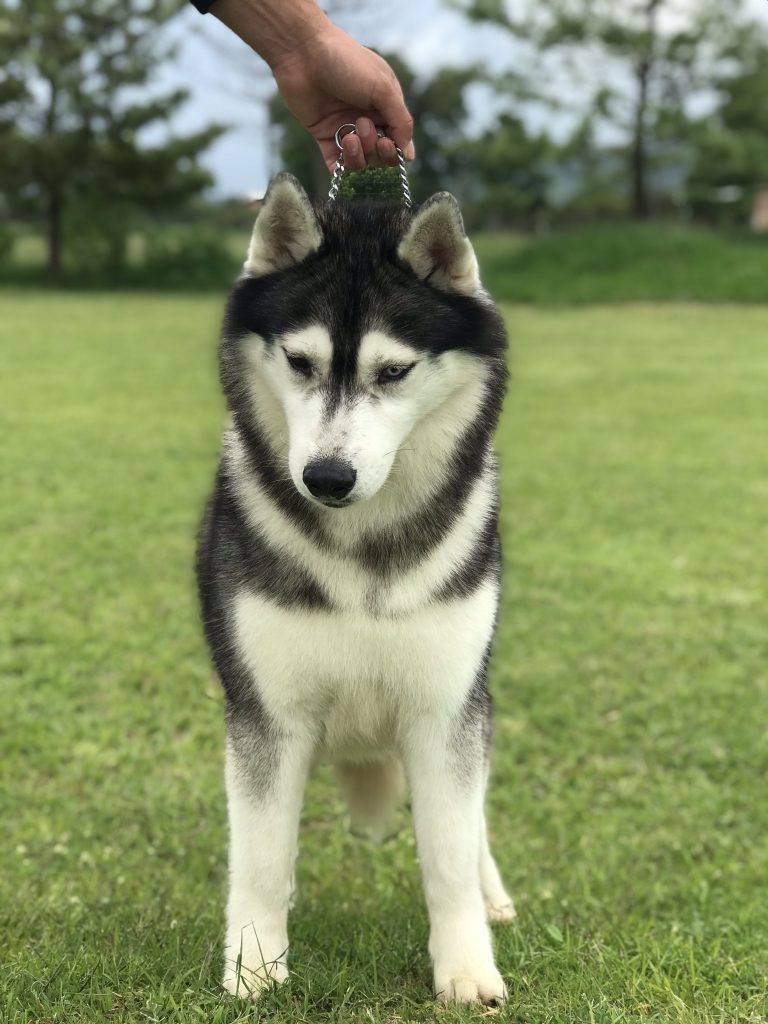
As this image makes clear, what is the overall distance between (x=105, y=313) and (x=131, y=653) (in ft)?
51.3

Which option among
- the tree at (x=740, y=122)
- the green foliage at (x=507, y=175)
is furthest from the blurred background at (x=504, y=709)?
the green foliage at (x=507, y=175)

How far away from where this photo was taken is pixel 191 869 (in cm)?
339

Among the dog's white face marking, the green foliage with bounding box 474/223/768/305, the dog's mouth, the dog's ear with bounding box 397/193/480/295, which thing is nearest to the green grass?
the dog's mouth

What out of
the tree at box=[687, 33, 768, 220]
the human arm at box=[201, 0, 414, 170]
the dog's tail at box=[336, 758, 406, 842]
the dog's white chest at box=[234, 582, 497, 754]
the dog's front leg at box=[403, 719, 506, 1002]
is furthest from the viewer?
the tree at box=[687, 33, 768, 220]

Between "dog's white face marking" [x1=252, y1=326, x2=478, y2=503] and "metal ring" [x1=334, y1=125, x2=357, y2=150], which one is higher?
"metal ring" [x1=334, y1=125, x2=357, y2=150]

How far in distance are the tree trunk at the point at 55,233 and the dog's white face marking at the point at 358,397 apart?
27595 millimetres

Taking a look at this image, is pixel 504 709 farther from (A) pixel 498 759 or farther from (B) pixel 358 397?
(B) pixel 358 397

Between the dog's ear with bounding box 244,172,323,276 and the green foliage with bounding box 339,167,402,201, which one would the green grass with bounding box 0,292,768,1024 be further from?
the green foliage with bounding box 339,167,402,201

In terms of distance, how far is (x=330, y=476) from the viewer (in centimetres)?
199

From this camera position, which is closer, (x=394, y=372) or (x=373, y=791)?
(x=394, y=372)

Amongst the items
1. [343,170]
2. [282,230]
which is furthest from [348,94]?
[282,230]

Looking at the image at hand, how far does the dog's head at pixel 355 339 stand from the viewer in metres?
2.06

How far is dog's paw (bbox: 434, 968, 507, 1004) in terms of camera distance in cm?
237

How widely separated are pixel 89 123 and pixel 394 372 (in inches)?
1094
